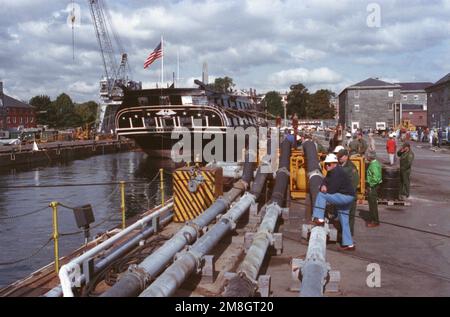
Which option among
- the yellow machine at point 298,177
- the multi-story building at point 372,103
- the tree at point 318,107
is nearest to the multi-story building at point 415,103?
the multi-story building at point 372,103

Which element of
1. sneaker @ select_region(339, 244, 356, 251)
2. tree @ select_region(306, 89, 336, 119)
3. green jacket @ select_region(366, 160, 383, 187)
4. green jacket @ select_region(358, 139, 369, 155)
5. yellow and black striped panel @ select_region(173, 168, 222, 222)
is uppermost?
tree @ select_region(306, 89, 336, 119)

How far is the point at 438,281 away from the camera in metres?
7.64

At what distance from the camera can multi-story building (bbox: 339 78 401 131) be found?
4080 inches

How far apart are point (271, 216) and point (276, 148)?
9.33 meters

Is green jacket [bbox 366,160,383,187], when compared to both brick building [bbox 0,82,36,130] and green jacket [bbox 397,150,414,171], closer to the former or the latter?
green jacket [bbox 397,150,414,171]

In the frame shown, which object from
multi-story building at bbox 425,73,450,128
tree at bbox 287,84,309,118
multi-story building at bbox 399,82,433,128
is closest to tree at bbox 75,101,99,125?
tree at bbox 287,84,309,118

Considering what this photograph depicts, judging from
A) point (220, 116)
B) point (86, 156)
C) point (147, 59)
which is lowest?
point (86, 156)

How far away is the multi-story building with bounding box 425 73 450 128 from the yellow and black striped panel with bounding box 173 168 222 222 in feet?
212

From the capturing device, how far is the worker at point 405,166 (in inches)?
586

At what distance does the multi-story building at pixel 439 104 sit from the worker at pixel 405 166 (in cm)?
5985

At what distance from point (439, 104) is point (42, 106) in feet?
330
